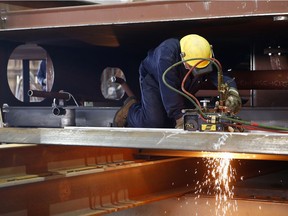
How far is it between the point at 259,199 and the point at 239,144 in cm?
171

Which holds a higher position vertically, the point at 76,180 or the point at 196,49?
the point at 196,49

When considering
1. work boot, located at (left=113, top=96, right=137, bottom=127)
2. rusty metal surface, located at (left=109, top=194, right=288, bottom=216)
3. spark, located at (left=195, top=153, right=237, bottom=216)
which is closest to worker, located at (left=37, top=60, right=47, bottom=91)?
work boot, located at (left=113, top=96, right=137, bottom=127)

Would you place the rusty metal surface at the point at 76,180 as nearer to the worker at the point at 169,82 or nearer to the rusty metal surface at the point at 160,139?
the rusty metal surface at the point at 160,139

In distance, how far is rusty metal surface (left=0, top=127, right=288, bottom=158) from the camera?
110 inches

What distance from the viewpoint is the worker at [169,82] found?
430 centimetres

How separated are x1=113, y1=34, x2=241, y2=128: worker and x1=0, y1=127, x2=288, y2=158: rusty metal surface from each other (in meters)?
0.92

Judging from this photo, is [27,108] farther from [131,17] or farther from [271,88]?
[271,88]

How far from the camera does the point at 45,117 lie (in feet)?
17.0

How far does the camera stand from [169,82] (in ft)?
14.5

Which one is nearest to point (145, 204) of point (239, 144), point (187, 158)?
point (187, 158)

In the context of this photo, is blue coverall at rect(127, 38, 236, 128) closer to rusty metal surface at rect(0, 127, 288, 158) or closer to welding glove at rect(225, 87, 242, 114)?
welding glove at rect(225, 87, 242, 114)

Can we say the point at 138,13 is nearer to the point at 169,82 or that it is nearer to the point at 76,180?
the point at 169,82

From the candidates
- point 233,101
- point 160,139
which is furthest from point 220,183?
point 160,139

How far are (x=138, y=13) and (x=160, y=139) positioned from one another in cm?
138
